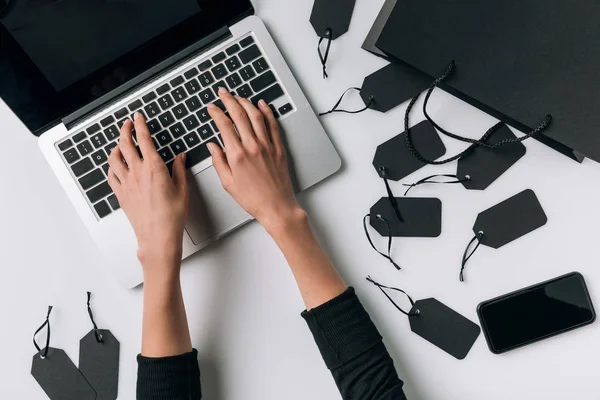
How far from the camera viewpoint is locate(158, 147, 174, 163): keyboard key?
0.65m

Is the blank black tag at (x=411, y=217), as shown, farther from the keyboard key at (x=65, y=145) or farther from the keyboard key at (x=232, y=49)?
the keyboard key at (x=65, y=145)

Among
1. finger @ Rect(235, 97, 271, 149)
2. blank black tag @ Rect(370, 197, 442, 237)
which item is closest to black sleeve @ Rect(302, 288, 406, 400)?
blank black tag @ Rect(370, 197, 442, 237)

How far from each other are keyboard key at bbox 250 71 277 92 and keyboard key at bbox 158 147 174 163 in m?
0.13

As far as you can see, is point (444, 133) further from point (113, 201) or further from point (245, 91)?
point (113, 201)

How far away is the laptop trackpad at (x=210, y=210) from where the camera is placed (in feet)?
2.14

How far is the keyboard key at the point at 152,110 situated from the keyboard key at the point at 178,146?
0.04 meters

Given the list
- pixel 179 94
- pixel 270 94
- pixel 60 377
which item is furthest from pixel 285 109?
pixel 60 377

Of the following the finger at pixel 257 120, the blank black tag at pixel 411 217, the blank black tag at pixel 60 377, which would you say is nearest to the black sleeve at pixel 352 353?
the blank black tag at pixel 411 217

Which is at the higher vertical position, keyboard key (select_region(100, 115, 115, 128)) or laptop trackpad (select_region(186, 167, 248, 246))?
keyboard key (select_region(100, 115, 115, 128))

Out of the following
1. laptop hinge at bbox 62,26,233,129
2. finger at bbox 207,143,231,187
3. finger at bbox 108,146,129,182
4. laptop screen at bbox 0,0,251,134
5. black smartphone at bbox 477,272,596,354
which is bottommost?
black smartphone at bbox 477,272,596,354

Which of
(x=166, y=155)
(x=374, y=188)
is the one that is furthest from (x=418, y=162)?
(x=166, y=155)

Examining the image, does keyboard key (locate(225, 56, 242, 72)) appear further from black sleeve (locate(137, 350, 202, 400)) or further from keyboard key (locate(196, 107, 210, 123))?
black sleeve (locate(137, 350, 202, 400))

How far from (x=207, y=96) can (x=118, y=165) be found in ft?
0.46

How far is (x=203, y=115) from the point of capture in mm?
647
